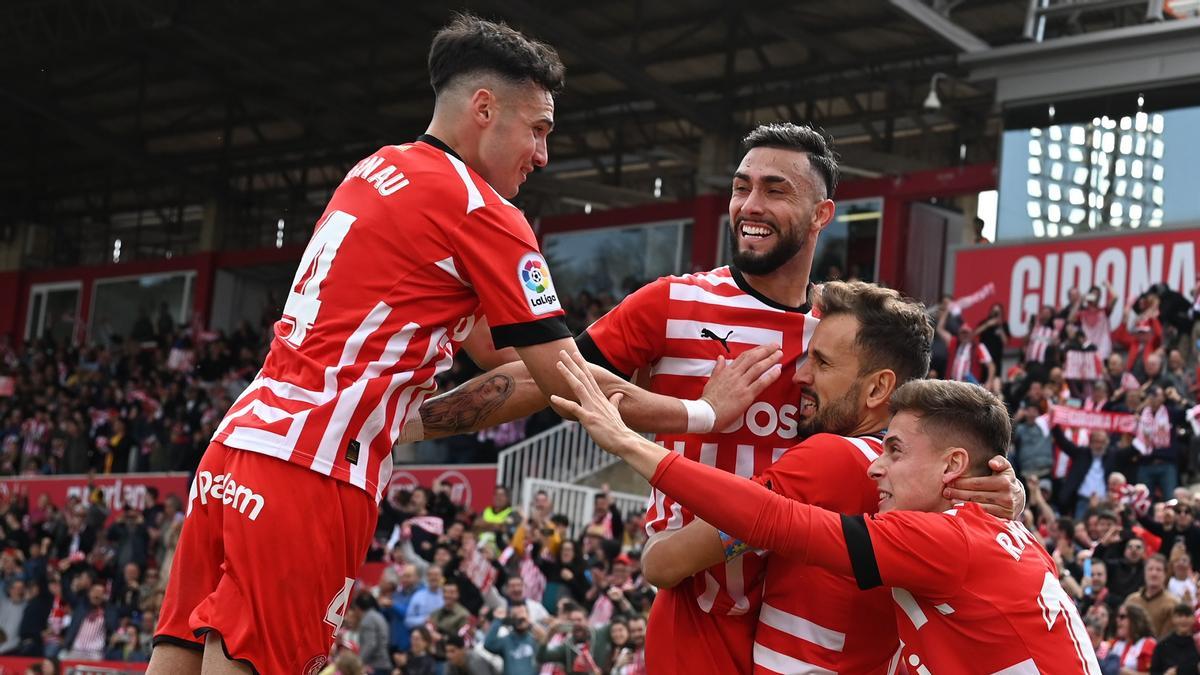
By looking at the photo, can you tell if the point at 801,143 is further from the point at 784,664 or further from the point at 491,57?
the point at 784,664

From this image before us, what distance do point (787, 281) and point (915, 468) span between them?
96 cm

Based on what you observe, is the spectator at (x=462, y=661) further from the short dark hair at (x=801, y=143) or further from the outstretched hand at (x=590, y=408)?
the outstretched hand at (x=590, y=408)

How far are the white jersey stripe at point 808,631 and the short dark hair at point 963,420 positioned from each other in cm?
60

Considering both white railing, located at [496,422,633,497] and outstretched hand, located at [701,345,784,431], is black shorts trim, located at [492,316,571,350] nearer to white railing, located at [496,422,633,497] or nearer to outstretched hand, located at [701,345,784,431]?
outstretched hand, located at [701,345,784,431]

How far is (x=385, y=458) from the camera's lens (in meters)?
3.84

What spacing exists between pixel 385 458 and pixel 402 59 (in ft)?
84.4

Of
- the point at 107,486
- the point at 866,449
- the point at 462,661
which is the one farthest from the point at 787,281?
the point at 107,486

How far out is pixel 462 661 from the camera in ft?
47.1

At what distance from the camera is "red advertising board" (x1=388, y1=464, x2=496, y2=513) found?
21.2 meters

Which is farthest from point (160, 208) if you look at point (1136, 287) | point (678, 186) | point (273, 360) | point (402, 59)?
point (273, 360)

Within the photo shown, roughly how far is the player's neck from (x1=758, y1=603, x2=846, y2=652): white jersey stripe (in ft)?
3.37

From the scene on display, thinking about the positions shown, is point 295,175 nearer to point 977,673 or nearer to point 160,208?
point 160,208

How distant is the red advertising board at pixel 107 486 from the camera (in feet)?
82.2

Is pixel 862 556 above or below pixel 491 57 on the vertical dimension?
below
